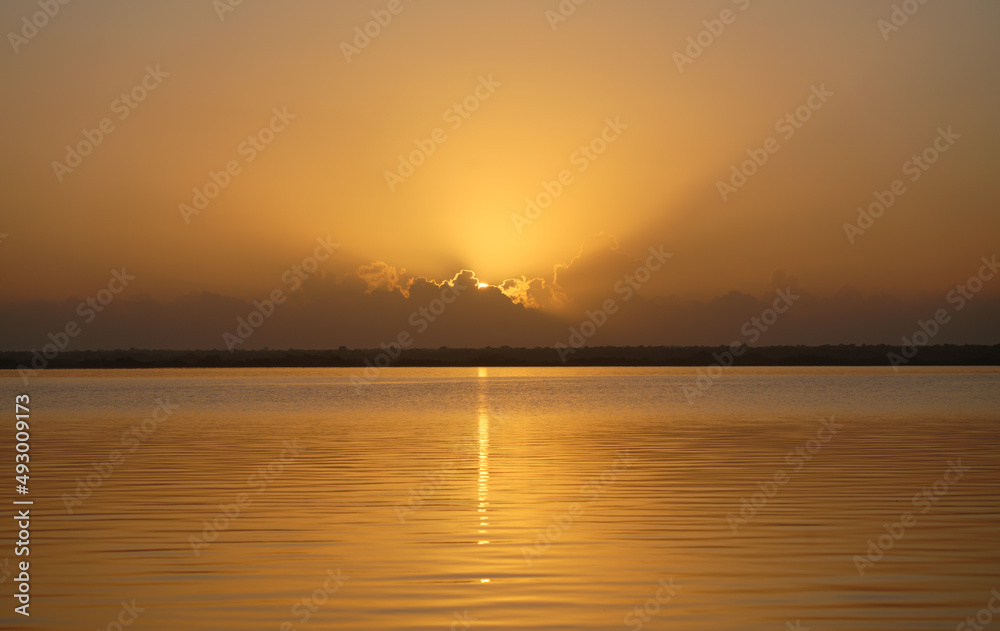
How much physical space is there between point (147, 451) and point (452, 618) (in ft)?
78.9

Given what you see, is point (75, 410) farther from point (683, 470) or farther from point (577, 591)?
point (577, 591)

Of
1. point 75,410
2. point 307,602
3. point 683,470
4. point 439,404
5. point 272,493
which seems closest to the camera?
point 307,602

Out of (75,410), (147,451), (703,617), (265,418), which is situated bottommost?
(703,617)

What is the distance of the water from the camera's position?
13.2m

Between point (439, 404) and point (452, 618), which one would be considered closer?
point (452, 618)

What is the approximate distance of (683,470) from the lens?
1104 inches

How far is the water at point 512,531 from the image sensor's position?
521 inches

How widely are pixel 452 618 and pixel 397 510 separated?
8724 millimetres

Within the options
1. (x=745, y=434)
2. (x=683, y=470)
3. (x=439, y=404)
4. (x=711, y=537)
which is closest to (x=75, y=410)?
(x=439, y=404)

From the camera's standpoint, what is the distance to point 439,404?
7081cm

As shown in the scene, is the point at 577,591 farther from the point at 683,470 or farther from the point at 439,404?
the point at 439,404

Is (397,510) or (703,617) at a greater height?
(397,510)

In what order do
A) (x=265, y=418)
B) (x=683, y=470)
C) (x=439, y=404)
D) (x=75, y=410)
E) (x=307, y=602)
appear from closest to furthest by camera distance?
(x=307, y=602) < (x=683, y=470) < (x=265, y=418) < (x=75, y=410) < (x=439, y=404)

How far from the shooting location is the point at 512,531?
18.7 m
